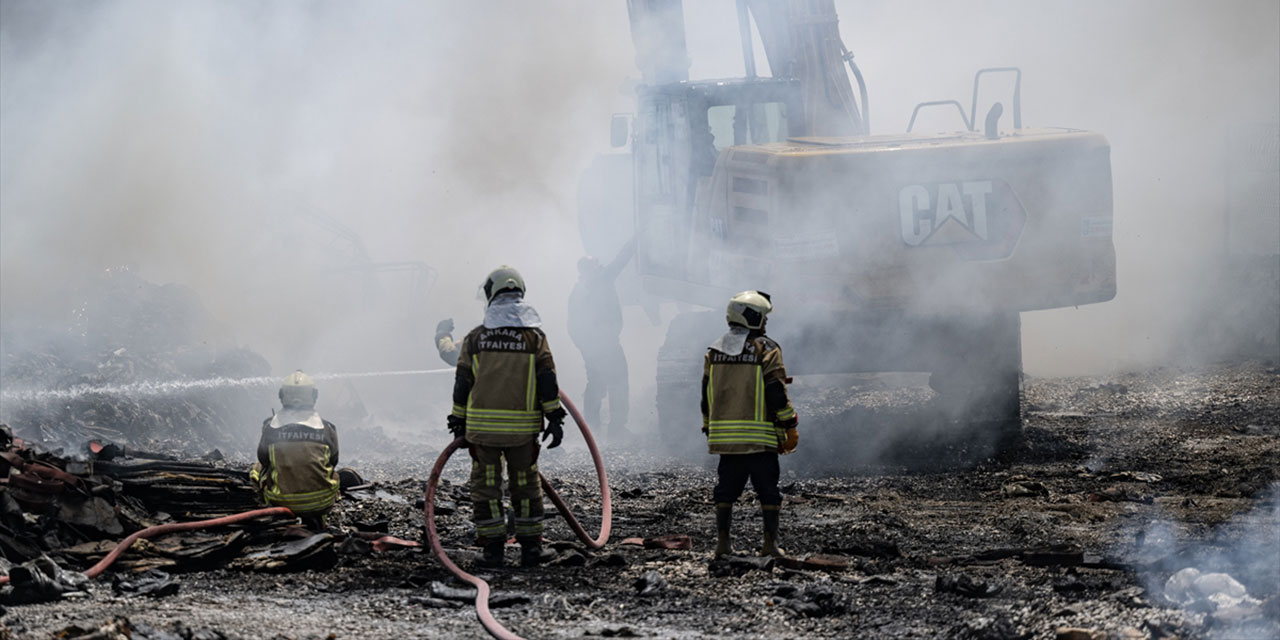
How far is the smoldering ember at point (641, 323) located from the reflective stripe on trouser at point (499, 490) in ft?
0.07

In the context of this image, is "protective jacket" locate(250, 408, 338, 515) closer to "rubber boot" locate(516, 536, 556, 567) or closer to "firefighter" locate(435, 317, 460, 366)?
"rubber boot" locate(516, 536, 556, 567)

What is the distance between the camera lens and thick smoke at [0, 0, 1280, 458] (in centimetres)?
1720

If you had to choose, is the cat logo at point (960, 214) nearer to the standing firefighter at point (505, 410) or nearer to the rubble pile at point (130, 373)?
the standing firefighter at point (505, 410)

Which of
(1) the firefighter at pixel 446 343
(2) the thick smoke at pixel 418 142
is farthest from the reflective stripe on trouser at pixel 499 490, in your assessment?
(2) the thick smoke at pixel 418 142

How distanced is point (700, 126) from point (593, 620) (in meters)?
7.36

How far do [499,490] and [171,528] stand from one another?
5.72 ft

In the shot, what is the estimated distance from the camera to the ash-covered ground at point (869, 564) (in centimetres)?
520

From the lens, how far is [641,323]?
1806 centimetres

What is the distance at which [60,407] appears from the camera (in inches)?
464

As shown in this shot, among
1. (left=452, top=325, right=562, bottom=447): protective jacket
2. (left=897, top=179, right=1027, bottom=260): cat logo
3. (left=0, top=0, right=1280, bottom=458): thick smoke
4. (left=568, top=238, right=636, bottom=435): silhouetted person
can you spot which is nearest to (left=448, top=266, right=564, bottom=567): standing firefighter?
(left=452, top=325, right=562, bottom=447): protective jacket

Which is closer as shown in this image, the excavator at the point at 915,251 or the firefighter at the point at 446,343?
the firefighter at the point at 446,343

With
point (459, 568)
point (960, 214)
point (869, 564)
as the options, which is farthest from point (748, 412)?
point (960, 214)

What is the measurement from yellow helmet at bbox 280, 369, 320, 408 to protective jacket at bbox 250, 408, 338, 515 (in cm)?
5

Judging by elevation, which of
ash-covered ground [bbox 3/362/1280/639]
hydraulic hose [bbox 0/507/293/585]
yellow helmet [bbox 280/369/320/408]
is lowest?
ash-covered ground [bbox 3/362/1280/639]
